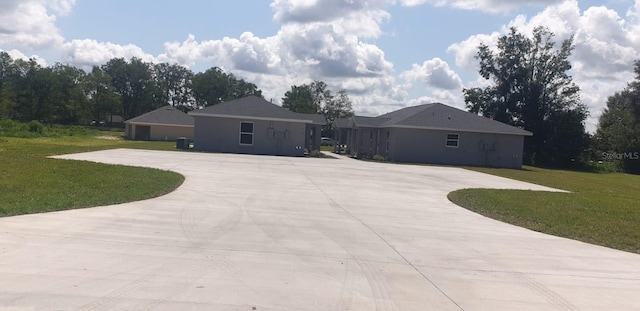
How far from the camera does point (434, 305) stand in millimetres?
6121

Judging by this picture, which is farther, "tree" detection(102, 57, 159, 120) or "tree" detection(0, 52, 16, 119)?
"tree" detection(102, 57, 159, 120)

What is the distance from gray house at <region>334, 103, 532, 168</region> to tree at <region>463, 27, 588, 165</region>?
554 inches

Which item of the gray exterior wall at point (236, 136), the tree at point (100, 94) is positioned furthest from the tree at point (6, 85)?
the gray exterior wall at point (236, 136)

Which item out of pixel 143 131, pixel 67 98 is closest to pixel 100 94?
pixel 67 98

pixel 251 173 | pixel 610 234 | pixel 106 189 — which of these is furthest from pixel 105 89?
pixel 610 234

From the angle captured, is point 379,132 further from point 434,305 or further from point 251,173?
point 434,305

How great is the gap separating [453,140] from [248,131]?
14.3 metres

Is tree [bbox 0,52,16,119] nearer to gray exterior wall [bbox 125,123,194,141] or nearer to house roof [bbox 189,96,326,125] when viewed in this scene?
gray exterior wall [bbox 125,123,194,141]

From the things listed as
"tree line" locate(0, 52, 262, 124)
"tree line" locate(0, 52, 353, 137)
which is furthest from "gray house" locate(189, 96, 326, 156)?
"tree line" locate(0, 52, 262, 124)

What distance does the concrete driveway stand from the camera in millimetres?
5988

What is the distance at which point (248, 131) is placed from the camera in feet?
129

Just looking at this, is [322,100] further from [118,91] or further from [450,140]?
[450,140]

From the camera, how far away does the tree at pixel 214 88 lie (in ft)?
318

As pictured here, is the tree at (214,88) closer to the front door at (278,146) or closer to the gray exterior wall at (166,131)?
the gray exterior wall at (166,131)
